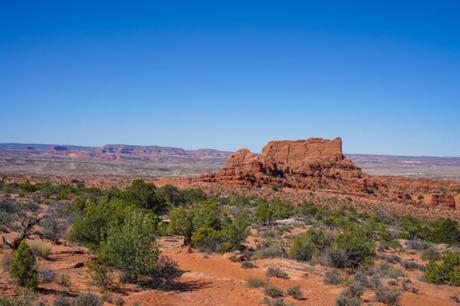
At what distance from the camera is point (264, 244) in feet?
65.3

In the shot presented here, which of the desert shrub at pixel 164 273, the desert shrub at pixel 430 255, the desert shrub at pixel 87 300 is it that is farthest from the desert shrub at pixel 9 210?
the desert shrub at pixel 430 255

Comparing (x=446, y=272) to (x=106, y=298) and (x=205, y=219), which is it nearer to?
(x=205, y=219)

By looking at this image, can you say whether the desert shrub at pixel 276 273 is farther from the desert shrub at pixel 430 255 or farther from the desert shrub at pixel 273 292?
the desert shrub at pixel 430 255

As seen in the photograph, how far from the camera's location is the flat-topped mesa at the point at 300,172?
60.0m

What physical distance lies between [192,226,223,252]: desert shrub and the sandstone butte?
37.8 meters

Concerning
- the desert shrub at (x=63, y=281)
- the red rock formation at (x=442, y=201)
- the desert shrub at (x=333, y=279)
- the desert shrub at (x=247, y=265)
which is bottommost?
the red rock formation at (x=442, y=201)

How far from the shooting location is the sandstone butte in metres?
59.1

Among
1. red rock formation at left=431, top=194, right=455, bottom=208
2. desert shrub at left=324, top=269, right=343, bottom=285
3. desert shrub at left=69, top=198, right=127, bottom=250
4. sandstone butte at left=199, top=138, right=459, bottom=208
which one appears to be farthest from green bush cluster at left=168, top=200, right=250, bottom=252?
red rock formation at left=431, top=194, right=455, bottom=208

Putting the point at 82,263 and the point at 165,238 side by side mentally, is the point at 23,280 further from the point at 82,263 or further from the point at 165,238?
the point at 165,238

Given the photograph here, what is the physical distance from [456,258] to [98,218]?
1511 centimetres

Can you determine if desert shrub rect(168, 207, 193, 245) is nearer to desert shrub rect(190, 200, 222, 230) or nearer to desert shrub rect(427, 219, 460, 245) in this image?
desert shrub rect(190, 200, 222, 230)

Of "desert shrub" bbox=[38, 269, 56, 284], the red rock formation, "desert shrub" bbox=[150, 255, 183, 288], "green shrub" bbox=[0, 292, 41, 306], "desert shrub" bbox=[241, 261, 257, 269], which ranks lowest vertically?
the red rock formation

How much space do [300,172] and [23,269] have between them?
58.3 meters

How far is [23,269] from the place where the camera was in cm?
1007
